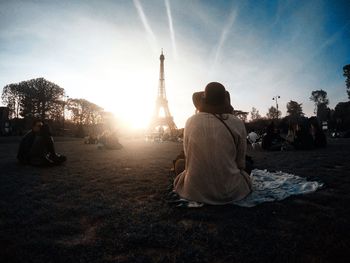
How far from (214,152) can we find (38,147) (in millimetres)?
6406

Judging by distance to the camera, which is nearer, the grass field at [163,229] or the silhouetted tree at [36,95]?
the grass field at [163,229]

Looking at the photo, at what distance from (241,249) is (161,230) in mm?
778

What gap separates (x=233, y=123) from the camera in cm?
308

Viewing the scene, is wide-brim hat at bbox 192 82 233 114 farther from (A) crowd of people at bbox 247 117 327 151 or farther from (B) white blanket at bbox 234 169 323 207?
(A) crowd of people at bbox 247 117 327 151

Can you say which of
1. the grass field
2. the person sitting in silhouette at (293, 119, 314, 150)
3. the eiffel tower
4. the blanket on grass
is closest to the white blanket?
the blanket on grass

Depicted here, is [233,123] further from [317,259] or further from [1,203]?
[1,203]

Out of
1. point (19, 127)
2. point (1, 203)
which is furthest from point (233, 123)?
point (19, 127)

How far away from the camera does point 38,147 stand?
7.30 metres

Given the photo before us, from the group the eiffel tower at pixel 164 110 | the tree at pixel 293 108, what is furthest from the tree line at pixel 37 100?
the tree at pixel 293 108

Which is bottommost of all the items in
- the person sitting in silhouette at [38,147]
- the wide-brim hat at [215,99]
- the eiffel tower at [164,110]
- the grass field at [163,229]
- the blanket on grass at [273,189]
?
the grass field at [163,229]

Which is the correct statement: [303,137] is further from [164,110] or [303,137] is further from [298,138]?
[164,110]

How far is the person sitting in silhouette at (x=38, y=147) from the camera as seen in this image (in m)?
7.22

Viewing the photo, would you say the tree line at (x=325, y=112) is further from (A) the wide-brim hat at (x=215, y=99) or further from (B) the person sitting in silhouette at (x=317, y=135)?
(A) the wide-brim hat at (x=215, y=99)

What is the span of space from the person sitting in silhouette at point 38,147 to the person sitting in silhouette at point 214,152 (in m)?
5.63
